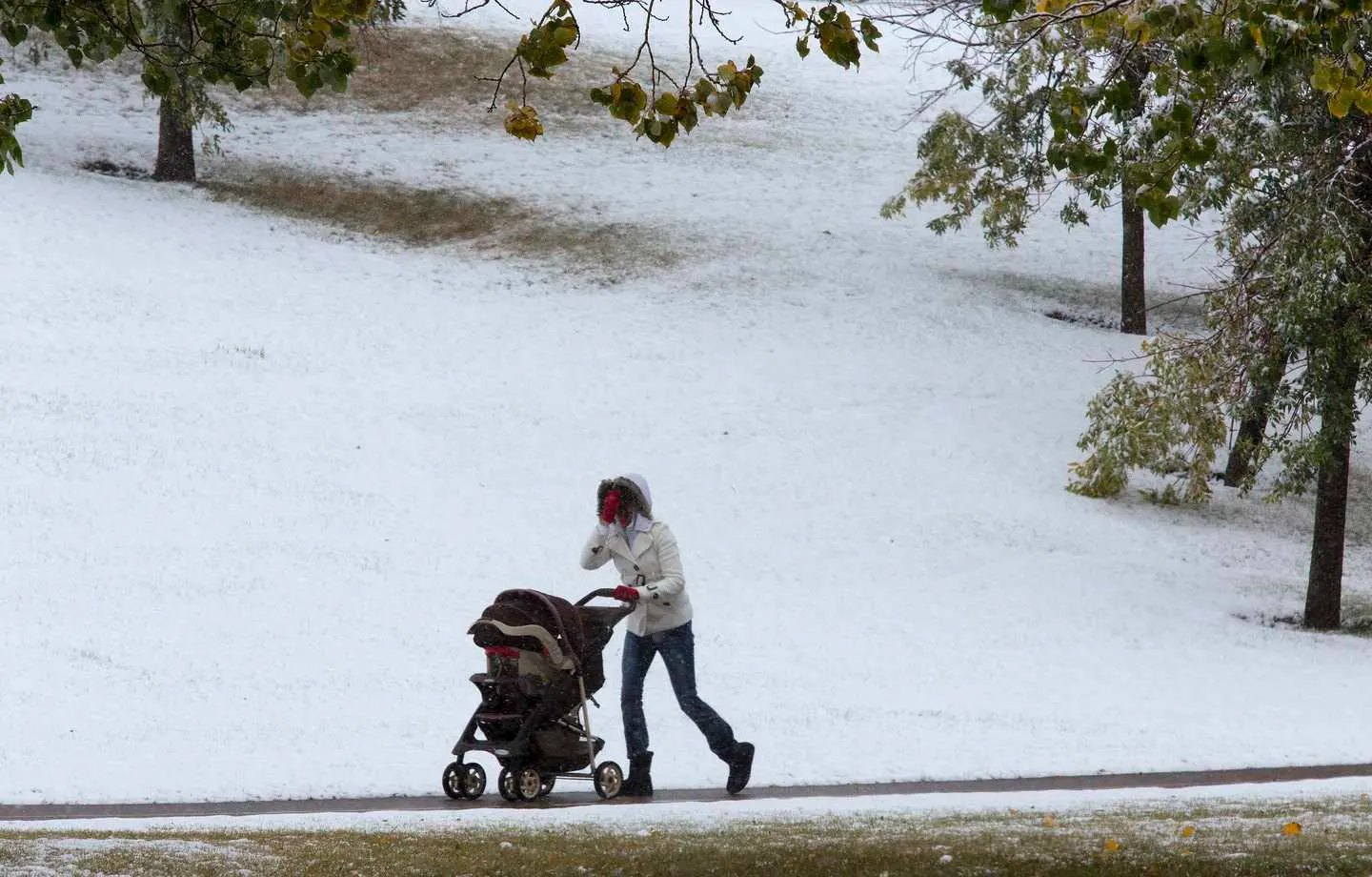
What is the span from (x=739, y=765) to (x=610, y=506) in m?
2.02

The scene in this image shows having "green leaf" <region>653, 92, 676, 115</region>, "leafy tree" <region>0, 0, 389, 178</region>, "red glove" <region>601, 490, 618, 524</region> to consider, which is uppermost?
"leafy tree" <region>0, 0, 389, 178</region>

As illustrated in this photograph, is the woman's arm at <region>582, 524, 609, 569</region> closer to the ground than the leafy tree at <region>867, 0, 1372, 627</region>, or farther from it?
closer to the ground

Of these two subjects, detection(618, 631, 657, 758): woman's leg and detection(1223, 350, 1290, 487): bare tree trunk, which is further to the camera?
detection(1223, 350, 1290, 487): bare tree trunk

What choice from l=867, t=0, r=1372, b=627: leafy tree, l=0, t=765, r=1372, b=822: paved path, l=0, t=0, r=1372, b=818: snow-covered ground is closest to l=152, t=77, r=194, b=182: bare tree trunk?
l=0, t=0, r=1372, b=818: snow-covered ground

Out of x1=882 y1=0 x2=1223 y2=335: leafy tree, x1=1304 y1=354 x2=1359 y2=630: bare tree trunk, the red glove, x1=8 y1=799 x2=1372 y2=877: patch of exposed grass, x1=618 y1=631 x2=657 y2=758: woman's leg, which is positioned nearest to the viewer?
x1=8 y1=799 x2=1372 y2=877: patch of exposed grass

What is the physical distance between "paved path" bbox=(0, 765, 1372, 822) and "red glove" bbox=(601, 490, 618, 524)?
189cm

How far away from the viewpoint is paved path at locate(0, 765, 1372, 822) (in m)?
9.08

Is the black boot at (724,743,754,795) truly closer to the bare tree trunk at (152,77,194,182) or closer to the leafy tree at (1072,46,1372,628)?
the leafy tree at (1072,46,1372,628)

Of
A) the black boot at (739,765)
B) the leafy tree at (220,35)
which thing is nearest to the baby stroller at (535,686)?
the black boot at (739,765)

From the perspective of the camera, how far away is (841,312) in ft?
84.2

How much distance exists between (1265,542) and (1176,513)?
125 cm

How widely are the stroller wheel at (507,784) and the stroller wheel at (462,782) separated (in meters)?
0.34

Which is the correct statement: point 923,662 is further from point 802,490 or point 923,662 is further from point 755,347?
point 755,347

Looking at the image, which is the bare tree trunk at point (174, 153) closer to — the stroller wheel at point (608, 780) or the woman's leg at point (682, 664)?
the stroller wheel at point (608, 780)
